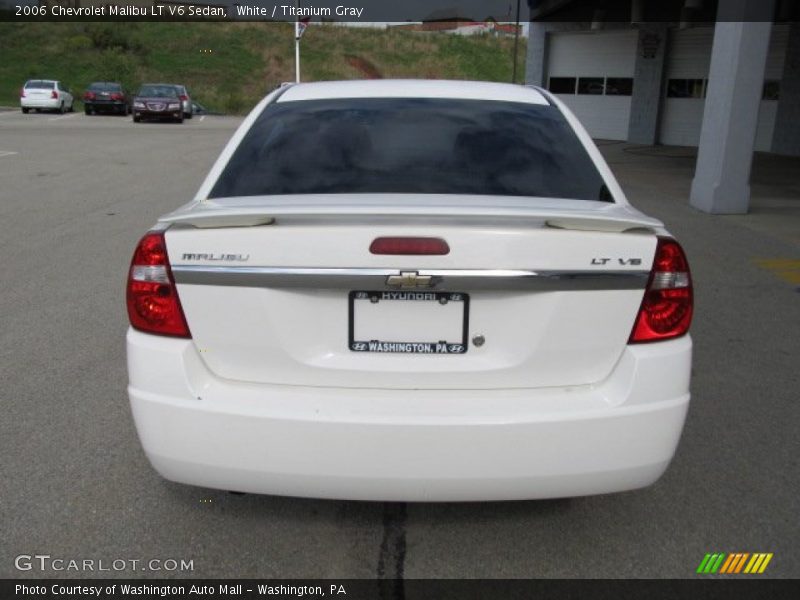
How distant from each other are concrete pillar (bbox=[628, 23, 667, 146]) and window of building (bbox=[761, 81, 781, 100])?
130 inches

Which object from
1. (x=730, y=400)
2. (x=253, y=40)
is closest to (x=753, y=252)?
(x=730, y=400)

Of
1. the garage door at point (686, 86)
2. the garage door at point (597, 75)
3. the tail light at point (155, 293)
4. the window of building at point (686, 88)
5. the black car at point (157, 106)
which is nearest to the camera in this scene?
the tail light at point (155, 293)

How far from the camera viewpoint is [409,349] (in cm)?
261

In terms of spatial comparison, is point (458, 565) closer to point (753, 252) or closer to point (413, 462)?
point (413, 462)

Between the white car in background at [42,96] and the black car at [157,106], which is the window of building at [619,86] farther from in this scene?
the white car in background at [42,96]

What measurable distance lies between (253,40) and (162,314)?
63.1 metres

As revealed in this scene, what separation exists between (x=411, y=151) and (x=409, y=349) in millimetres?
1144

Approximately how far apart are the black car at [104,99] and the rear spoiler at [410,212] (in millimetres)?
35515

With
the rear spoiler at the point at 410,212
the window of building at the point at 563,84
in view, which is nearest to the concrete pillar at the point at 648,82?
the window of building at the point at 563,84

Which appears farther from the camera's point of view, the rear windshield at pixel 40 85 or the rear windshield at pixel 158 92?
the rear windshield at pixel 40 85

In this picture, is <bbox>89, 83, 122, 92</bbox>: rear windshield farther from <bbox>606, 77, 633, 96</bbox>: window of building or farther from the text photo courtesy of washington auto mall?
the text photo courtesy of washington auto mall

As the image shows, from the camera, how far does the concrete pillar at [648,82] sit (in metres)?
24.2

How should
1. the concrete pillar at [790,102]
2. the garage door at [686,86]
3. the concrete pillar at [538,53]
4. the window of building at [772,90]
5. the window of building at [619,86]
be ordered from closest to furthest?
the concrete pillar at [790,102] → the window of building at [772,90] → the garage door at [686,86] → the window of building at [619,86] → the concrete pillar at [538,53]

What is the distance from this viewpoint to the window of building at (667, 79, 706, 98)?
2342cm
